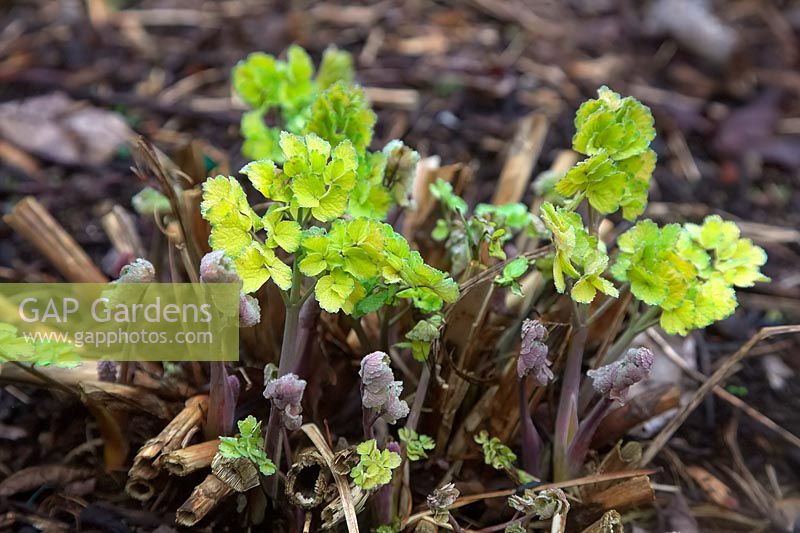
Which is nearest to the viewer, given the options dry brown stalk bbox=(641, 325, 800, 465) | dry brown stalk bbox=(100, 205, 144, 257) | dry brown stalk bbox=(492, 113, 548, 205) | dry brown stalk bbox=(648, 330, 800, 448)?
dry brown stalk bbox=(641, 325, 800, 465)

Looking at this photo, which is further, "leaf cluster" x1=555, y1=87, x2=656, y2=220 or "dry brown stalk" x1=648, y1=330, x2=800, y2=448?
"dry brown stalk" x1=648, y1=330, x2=800, y2=448

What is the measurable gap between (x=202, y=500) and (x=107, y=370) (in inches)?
12.2

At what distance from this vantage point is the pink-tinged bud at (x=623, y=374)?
A: 3.72ft

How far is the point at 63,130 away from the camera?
7.68 feet

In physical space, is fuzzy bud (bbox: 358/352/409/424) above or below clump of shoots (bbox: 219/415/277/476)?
above

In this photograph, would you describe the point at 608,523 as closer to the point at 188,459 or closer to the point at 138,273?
the point at 188,459

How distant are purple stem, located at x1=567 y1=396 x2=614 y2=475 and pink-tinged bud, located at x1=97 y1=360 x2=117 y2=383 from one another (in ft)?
2.62

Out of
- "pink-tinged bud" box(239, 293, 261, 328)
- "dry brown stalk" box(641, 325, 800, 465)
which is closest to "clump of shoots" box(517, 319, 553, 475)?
"dry brown stalk" box(641, 325, 800, 465)

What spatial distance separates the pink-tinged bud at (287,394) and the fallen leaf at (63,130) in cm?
144

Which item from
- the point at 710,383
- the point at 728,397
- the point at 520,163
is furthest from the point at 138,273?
the point at 728,397

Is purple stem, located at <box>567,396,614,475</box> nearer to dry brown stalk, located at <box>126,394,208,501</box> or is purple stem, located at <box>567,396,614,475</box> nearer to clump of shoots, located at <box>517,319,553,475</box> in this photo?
clump of shoots, located at <box>517,319,553,475</box>

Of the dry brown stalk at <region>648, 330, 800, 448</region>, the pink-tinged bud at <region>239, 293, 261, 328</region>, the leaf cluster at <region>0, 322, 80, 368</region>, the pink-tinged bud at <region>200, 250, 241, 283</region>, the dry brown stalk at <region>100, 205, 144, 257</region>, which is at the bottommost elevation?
the dry brown stalk at <region>648, 330, 800, 448</region>

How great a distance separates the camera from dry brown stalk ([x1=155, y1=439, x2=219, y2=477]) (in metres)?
1.18

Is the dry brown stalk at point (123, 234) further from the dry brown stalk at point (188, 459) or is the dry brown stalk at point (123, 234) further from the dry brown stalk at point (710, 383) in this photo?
the dry brown stalk at point (710, 383)
